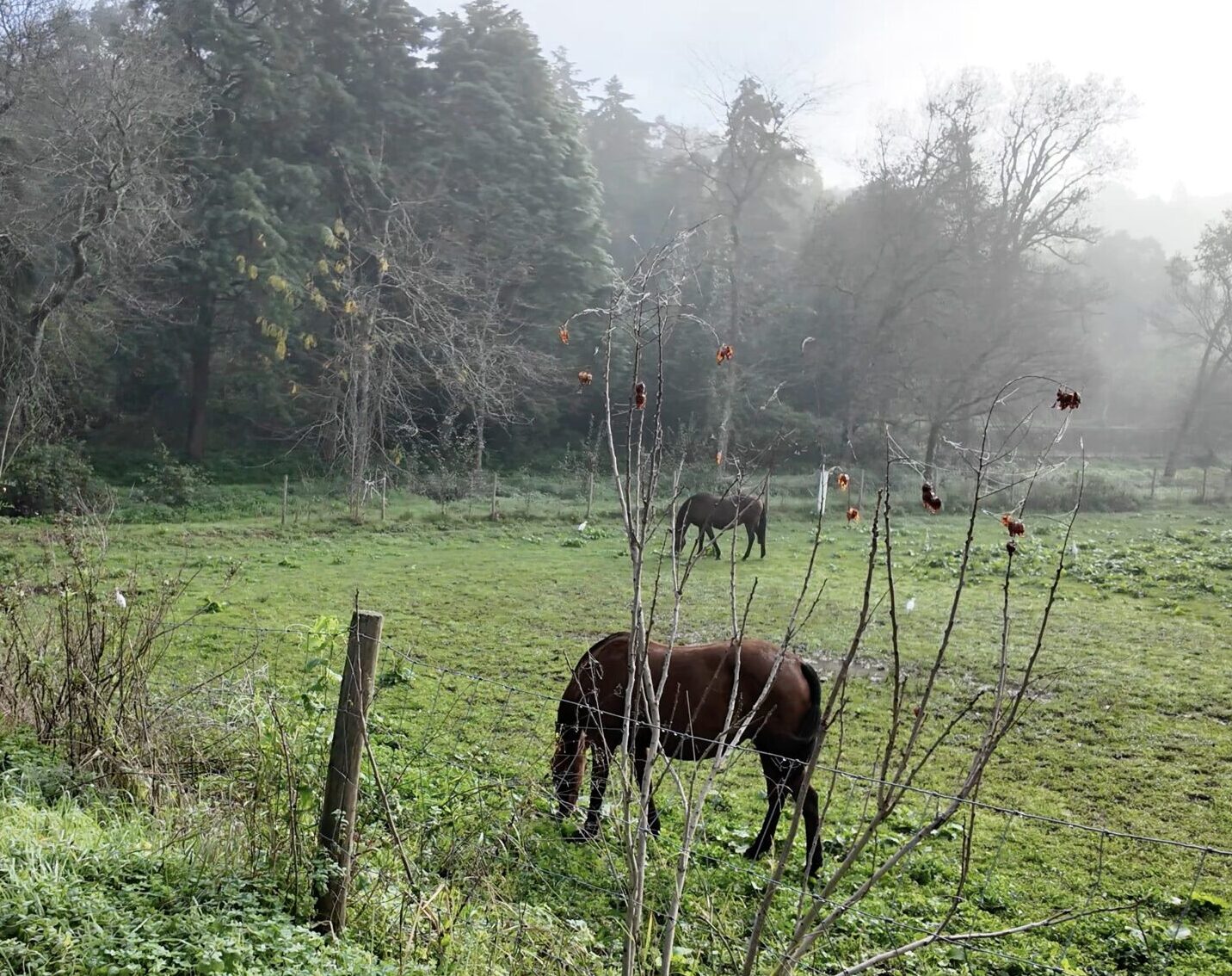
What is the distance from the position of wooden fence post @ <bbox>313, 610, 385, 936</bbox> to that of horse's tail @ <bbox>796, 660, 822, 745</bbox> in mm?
2246

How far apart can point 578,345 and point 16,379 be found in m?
14.6

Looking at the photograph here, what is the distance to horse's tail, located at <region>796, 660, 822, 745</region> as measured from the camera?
4297 mm

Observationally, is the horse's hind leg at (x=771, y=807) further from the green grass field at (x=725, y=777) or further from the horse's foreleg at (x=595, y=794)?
the horse's foreleg at (x=595, y=794)

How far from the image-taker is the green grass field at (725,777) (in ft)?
9.92

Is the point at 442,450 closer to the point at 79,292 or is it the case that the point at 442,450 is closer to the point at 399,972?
the point at 79,292

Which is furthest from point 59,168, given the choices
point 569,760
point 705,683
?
point 705,683

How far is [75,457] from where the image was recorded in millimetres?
17125

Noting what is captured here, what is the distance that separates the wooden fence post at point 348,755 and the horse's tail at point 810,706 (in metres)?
2.25

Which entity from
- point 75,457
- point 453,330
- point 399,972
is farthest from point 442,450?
point 399,972

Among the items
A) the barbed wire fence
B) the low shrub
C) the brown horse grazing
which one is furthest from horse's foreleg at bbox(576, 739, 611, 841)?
the low shrub

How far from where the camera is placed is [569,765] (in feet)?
14.2

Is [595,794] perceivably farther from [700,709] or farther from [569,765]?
[700,709]

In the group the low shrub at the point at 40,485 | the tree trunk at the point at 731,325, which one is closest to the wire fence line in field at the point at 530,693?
the low shrub at the point at 40,485

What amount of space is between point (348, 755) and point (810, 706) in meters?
2.36
